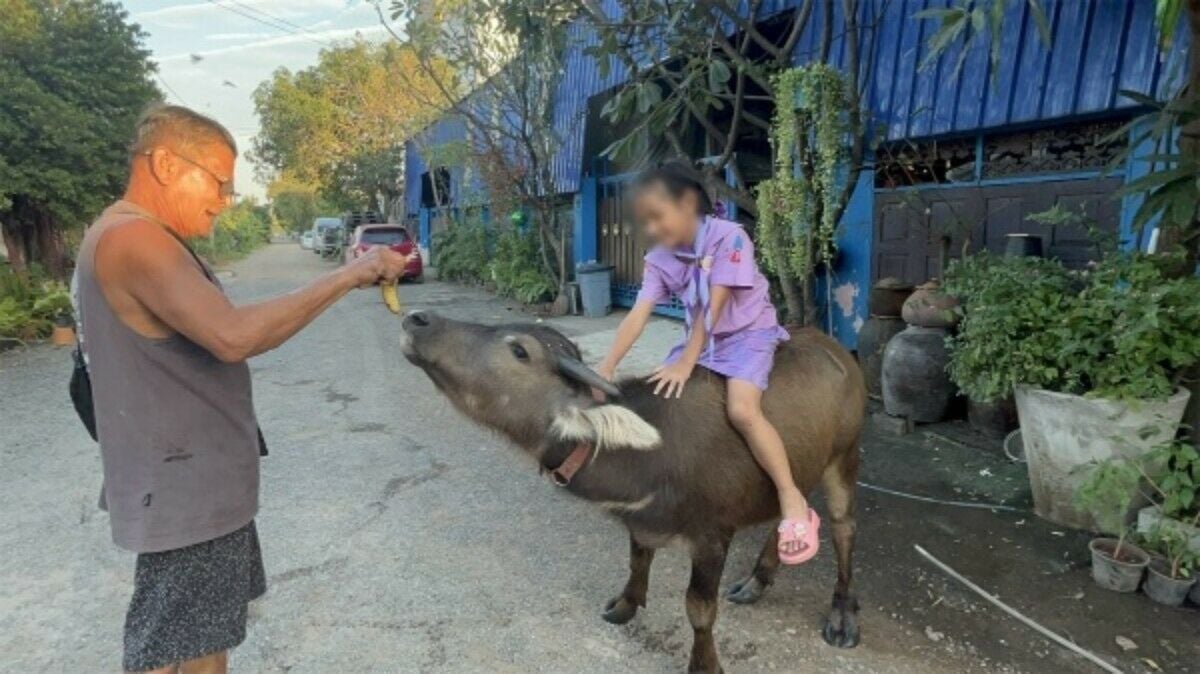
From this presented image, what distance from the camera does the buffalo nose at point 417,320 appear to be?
2359mm

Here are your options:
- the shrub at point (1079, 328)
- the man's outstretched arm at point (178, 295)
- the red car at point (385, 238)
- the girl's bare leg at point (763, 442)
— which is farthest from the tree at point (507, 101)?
the man's outstretched arm at point (178, 295)

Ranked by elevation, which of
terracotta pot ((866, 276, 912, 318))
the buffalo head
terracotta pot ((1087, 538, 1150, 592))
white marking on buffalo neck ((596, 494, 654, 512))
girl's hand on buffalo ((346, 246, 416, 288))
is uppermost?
girl's hand on buffalo ((346, 246, 416, 288))

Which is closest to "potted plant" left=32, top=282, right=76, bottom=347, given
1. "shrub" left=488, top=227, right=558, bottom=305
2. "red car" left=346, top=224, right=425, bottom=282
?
"shrub" left=488, top=227, right=558, bottom=305

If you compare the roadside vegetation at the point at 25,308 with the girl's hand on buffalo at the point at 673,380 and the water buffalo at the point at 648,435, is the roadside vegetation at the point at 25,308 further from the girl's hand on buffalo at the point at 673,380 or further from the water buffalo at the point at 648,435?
the girl's hand on buffalo at the point at 673,380

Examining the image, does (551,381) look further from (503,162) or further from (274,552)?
(503,162)

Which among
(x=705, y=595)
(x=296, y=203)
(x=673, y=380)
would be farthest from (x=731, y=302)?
(x=296, y=203)

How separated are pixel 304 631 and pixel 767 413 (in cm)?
212

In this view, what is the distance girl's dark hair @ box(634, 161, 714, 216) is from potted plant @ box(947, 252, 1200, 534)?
7.33 ft

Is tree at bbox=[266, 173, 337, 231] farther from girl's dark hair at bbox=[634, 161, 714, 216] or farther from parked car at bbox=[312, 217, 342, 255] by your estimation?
girl's dark hair at bbox=[634, 161, 714, 216]

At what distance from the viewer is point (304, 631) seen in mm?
2902

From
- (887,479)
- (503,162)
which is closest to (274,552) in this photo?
(887,479)

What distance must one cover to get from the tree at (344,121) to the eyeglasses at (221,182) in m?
25.6

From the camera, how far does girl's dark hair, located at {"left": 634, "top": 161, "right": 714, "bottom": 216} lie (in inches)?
103

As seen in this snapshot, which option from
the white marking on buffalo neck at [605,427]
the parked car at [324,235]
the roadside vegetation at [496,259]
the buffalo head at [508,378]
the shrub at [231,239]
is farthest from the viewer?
the parked car at [324,235]
